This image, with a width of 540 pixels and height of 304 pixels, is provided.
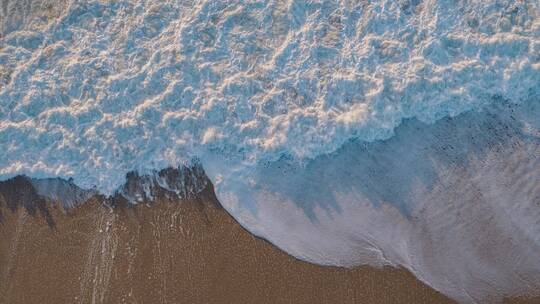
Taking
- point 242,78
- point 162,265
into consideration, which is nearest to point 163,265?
point 162,265

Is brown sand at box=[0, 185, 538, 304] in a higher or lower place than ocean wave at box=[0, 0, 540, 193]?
lower

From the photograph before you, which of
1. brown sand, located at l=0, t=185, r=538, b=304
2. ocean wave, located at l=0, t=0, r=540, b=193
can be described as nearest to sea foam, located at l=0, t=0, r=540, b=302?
ocean wave, located at l=0, t=0, r=540, b=193

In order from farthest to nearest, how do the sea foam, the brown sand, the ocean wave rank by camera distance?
the ocean wave
the sea foam
the brown sand

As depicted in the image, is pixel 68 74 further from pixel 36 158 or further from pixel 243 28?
pixel 243 28

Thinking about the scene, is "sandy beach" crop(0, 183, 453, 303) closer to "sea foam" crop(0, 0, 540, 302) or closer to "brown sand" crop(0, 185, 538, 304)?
"brown sand" crop(0, 185, 538, 304)

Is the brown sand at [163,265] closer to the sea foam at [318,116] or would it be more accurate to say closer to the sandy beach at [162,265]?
the sandy beach at [162,265]

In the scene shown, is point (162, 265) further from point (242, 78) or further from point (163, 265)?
point (242, 78)
